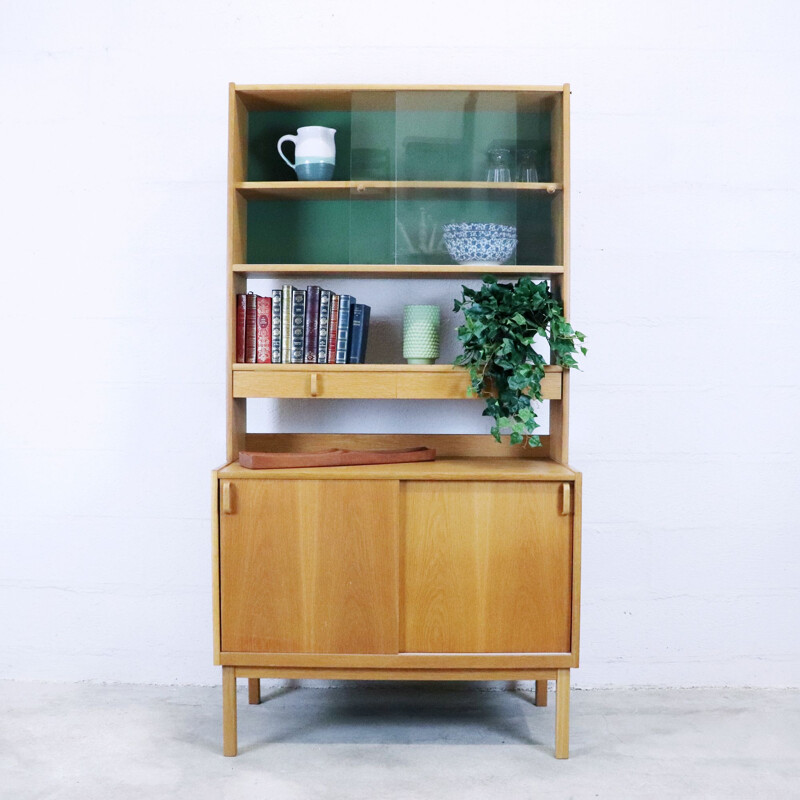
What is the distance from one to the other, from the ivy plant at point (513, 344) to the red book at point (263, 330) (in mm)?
563

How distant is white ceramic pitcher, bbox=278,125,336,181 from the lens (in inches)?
99.8

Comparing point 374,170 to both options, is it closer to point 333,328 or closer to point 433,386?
point 333,328

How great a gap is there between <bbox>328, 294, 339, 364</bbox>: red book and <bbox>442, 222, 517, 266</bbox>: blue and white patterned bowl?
0.37 meters

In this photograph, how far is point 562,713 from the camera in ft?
7.61

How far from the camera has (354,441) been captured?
277 centimetres

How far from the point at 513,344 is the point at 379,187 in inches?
24.2

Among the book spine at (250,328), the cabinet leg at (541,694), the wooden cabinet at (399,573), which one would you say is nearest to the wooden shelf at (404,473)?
the wooden cabinet at (399,573)

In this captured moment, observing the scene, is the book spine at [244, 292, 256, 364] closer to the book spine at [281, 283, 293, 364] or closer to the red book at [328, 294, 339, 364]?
the book spine at [281, 283, 293, 364]

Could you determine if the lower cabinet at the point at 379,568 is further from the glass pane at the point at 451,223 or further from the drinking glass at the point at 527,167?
the drinking glass at the point at 527,167

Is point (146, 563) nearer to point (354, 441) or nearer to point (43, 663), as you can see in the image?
point (43, 663)

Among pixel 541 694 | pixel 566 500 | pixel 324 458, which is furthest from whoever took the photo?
pixel 541 694

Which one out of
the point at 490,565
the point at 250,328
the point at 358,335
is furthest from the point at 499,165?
the point at 490,565

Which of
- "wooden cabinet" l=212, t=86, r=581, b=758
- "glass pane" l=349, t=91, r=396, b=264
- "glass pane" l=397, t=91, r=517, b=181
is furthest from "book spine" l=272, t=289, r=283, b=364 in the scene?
"glass pane" l=397, t=91, r=517, b=181

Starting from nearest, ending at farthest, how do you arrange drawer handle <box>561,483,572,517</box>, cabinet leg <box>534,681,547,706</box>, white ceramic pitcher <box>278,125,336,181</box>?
drawer handle <box>561,483,572,517</box> < white ceramic pitcher <box>278,125,336,181</box> < cabinet leg <box>534,681,547,706</box>
